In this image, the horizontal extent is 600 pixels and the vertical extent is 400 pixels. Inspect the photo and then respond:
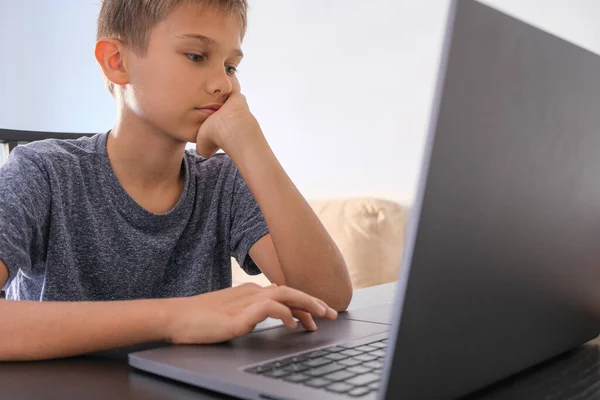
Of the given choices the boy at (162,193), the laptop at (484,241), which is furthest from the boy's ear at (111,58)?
the laptop at (484,241)

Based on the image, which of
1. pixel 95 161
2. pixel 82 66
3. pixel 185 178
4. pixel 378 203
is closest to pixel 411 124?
pixel 378 203

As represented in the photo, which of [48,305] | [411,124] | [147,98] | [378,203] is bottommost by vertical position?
[48,305]

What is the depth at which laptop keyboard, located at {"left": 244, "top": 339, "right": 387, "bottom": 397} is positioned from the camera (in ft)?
1.52

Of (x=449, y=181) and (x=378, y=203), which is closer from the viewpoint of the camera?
(x=449, y=181)

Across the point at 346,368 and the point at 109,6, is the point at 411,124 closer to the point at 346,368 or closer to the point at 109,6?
the point at 109,6

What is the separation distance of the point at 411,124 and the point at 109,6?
3.84ft

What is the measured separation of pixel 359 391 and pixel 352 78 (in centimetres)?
188

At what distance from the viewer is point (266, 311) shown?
2.09 feet

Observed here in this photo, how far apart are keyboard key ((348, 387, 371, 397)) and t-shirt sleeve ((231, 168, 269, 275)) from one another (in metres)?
0.67

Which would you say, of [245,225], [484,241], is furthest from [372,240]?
[484,241]

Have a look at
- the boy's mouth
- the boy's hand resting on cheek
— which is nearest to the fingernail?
the boy's hand resting on cheek

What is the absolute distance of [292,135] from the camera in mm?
2455

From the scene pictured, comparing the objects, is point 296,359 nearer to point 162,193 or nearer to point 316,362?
point 316,362

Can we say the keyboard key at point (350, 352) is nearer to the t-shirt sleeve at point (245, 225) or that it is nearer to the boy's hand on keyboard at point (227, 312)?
the boy's hand on keyboard at point (227, 312)
